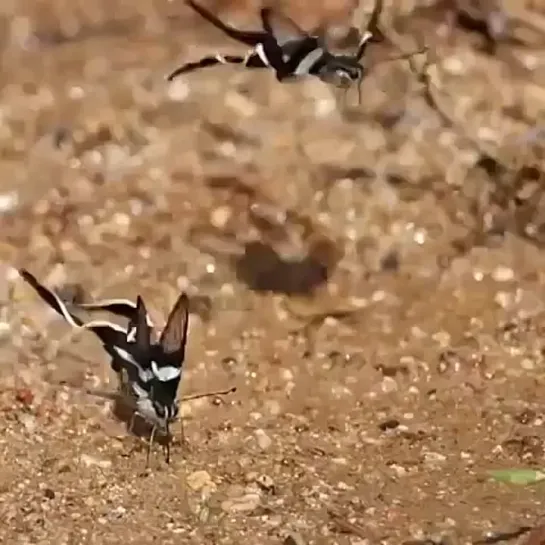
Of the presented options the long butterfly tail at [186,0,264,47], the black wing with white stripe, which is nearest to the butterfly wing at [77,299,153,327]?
the black wing with white stripe

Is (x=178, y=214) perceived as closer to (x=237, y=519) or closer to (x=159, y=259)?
(x=159, y=259)

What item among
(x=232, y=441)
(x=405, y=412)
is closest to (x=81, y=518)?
(x=232, y=441)

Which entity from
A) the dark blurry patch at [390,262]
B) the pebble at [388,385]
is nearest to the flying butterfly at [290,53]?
the dark blurry patch at [390,262]

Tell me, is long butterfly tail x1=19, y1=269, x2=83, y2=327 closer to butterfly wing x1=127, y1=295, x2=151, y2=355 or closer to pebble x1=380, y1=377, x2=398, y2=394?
butterfly wing x1=127, y1=295, x2=151, y2=355

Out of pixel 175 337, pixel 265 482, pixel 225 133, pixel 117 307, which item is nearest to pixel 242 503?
pixel 265 482

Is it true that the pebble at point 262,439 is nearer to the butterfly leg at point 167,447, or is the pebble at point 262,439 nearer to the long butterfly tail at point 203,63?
the butterfly leg at point 167,447
